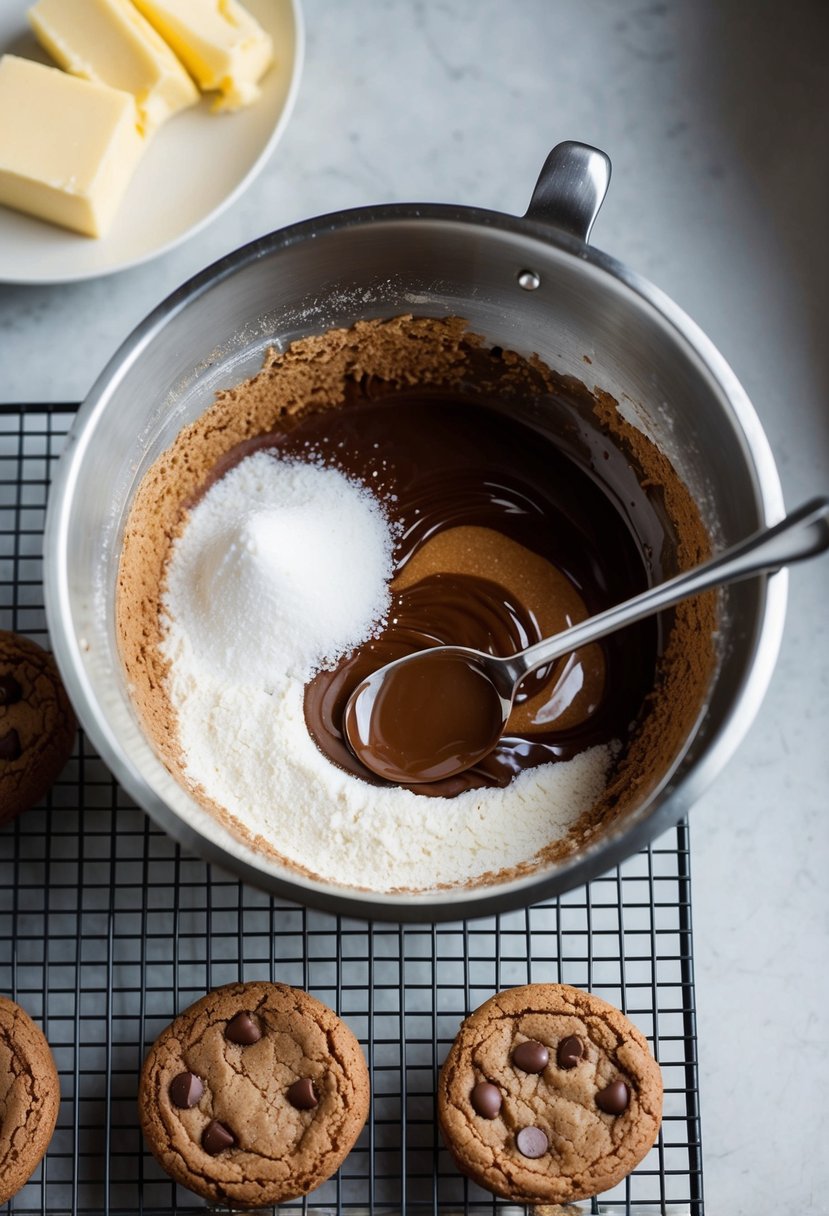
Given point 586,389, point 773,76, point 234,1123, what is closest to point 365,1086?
point 234,1123

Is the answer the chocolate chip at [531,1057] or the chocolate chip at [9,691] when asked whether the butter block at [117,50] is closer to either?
the chocolate chip at [9,691]

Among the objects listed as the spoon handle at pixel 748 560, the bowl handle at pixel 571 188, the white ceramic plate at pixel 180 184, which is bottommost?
the spoon handle at pixel 748 560

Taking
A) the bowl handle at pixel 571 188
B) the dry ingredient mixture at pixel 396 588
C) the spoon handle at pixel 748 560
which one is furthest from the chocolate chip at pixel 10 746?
the bowl handle at pixel 571 188

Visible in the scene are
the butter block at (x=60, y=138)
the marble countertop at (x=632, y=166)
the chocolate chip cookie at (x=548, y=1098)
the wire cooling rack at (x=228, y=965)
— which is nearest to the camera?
the chocolate chip cookie at (x=548, y=1098)

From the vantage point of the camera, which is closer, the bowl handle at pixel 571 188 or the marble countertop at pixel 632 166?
the bowl handle at pixel 571 188

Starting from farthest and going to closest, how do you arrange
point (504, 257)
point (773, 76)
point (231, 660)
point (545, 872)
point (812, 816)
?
point (773, 76)
point (812, 816)
point (231, 660)
point (504, 257)
point (545, 872)

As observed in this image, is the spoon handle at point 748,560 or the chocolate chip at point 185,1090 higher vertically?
the spoon handle at point 748,560

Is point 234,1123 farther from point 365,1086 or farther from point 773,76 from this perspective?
point 773,76
